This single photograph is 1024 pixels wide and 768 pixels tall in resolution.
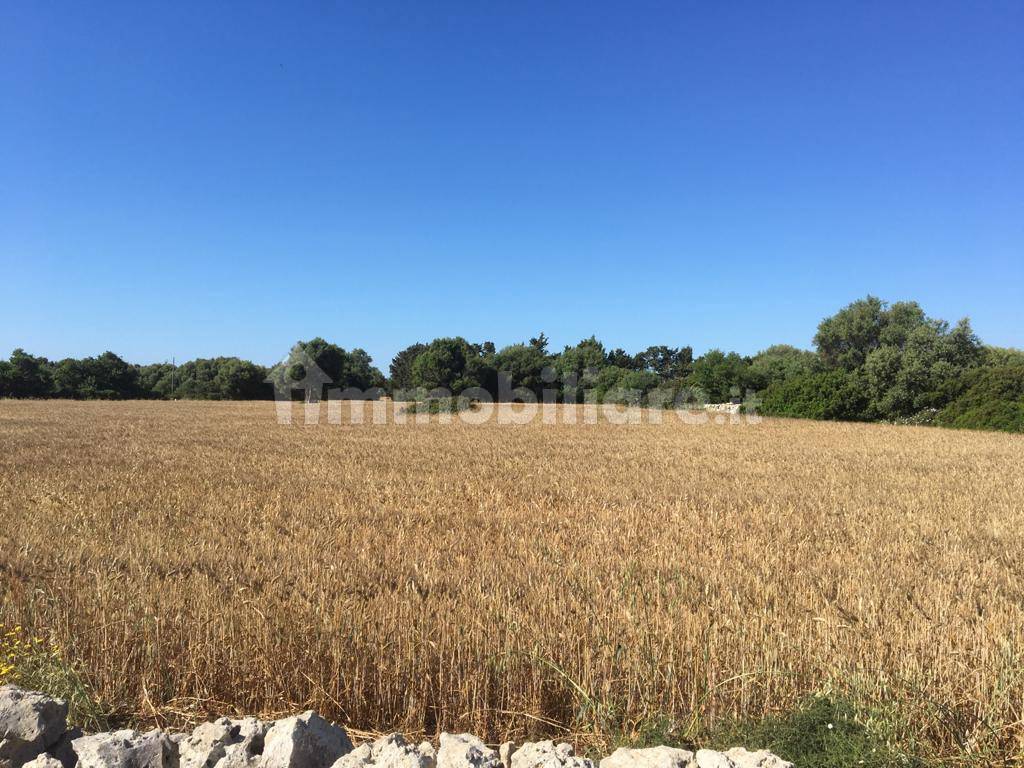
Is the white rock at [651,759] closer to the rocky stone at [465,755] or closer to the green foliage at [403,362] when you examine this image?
the rocky stone at [465,755]

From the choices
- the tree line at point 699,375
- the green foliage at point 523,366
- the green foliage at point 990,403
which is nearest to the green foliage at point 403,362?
the tree line at point 699,375

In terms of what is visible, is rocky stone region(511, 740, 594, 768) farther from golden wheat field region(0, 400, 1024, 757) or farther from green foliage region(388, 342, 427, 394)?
green foliage region(388, 342, 427, 394)

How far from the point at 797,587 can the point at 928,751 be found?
2.28 metres

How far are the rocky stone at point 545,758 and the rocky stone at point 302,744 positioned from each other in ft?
2.85

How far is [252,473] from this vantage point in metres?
12.5

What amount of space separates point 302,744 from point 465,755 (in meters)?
0.75

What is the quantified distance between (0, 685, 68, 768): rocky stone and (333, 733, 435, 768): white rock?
143 cm

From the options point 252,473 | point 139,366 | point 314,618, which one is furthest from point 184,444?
point 139,366

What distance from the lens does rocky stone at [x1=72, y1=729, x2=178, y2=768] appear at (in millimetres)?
2605

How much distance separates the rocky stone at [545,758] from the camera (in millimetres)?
2553

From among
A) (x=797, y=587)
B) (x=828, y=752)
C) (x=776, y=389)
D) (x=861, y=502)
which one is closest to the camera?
(x=828, y=752)

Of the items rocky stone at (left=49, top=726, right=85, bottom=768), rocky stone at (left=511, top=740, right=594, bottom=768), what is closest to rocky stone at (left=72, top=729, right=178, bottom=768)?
rocky stone at (left=49, top=726, right=85, bottom=768)

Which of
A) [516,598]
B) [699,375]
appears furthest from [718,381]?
[516,598]

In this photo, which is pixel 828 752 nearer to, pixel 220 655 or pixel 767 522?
pixel 220 655
